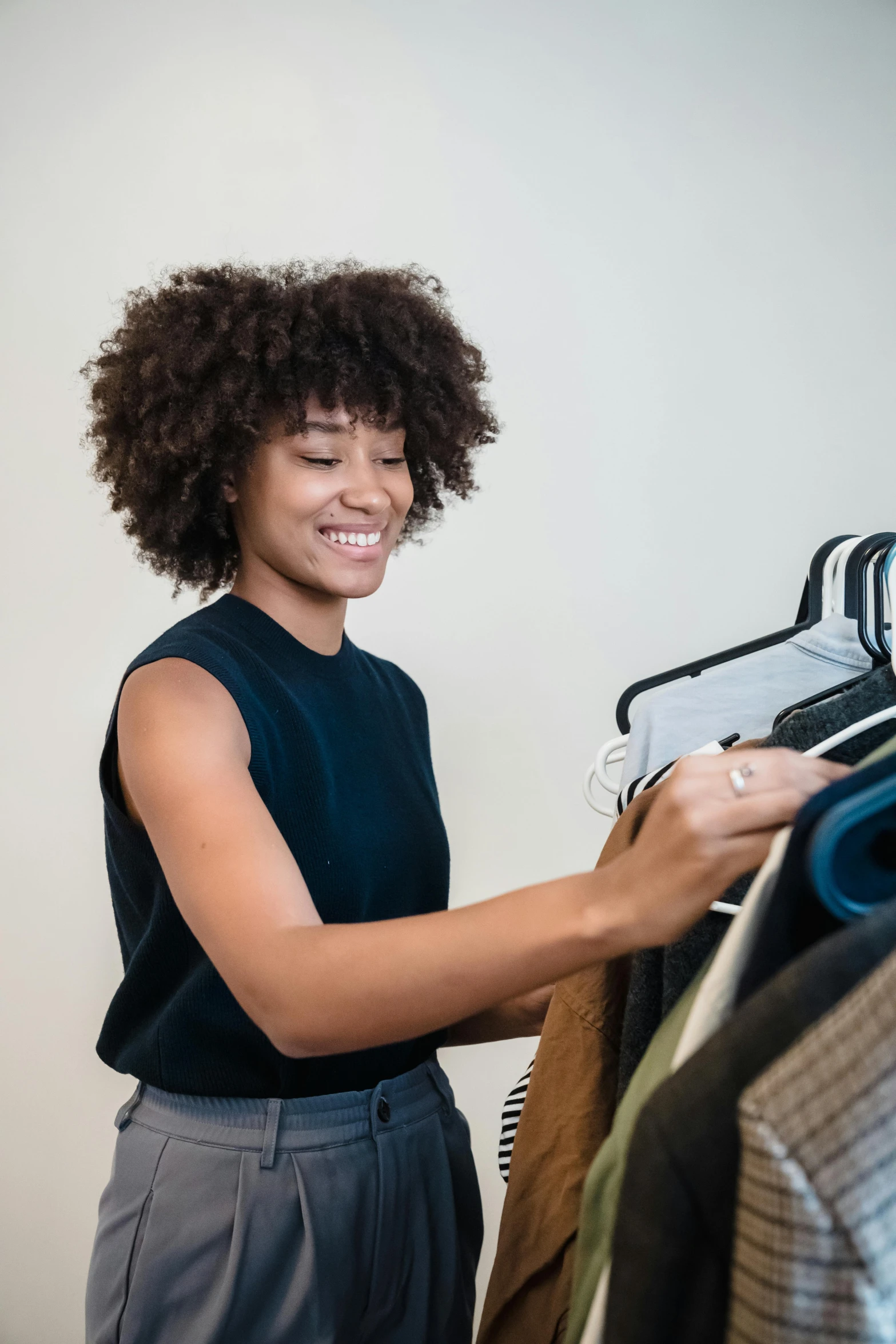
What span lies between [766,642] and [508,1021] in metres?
0.55

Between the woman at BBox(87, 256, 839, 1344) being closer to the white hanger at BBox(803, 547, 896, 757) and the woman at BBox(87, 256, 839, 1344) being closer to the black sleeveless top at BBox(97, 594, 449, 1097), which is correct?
the black sleeveless top at BBox(97, 594, 449, 1097)

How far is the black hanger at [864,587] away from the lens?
1016 mm

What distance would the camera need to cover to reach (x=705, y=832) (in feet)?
1.83

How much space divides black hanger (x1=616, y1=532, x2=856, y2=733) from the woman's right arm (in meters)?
0.64

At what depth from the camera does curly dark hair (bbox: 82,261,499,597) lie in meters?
1.24

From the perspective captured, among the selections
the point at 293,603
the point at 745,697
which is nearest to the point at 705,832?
the point at 745,697

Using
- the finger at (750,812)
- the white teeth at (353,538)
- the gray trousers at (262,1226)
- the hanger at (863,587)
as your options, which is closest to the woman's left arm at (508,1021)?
the gray trousers at (262,1226)

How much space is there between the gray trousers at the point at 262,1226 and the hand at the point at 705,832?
62cm

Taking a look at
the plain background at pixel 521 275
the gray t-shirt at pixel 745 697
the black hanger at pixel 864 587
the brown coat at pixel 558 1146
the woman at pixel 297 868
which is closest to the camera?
the woman at pixel 297 868

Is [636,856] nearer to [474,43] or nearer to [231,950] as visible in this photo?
[231,950]

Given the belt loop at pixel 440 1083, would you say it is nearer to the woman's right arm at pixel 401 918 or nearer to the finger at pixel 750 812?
the woman's right arm at pixel 401 918

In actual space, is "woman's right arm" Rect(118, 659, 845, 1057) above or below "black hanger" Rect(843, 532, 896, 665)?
below

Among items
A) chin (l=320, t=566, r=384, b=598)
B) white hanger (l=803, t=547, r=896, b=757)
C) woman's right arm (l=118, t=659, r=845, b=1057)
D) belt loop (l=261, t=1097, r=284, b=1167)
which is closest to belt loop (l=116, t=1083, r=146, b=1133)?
belt loop (l=261, t=1097, r=284, b=1167)

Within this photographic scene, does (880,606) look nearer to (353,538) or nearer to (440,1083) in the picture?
(353,538)
